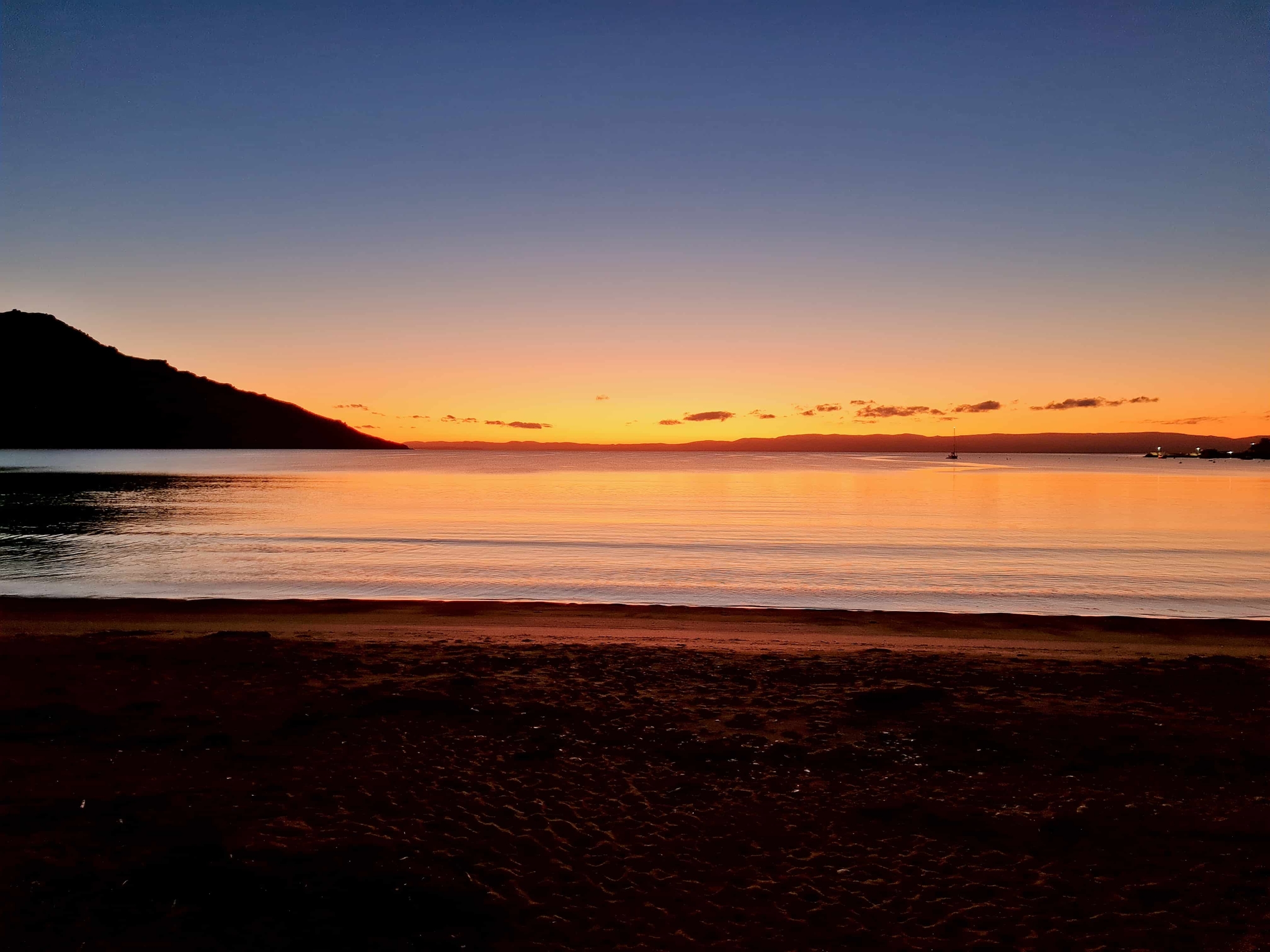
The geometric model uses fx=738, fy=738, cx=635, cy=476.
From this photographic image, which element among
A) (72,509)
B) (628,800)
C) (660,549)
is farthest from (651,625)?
(72,509)

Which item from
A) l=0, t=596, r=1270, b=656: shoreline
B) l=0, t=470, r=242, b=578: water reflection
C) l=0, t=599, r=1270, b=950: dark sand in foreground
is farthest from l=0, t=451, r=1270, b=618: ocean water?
l=0, t=599, r=1270, b=950: dark sand in foreground

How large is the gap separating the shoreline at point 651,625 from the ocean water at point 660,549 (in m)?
1.63

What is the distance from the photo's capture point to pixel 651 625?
14719 millimetres

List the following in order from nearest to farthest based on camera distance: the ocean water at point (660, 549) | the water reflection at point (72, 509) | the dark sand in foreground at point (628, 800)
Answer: the dark sand in foreground at point (628, 800) < the ocean water at point (660, 549) < the water reflection at point (72, 509)

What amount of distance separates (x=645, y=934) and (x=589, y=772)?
2489 mm

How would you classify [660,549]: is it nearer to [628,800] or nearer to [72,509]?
[628,800]

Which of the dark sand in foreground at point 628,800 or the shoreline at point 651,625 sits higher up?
the dark sand in foreground at point 628,800

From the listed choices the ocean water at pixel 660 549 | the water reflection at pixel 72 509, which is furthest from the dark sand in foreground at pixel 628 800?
the water reflection at pixel 72 509

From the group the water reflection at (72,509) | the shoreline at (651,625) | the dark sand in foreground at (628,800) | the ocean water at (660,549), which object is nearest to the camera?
the dark sand in foreground at (628,800)

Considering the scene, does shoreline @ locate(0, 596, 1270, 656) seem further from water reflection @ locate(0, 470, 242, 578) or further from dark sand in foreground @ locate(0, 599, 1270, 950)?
water reflection @ locate(0, 470, 242, 578)

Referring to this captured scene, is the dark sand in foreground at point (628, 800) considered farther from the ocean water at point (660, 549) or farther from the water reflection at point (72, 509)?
the water reflection at point (72, 509)

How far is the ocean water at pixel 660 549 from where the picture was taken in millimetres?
19297

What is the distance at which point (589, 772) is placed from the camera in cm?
725

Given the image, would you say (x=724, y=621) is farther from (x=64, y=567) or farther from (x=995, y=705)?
(x=64, y=567)
